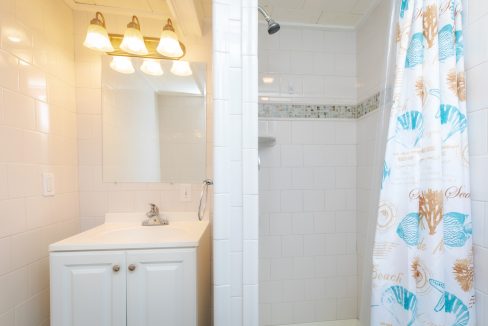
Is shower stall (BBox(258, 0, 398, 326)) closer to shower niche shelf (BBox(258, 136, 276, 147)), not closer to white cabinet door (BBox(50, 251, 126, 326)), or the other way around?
shower niche shelf (BBox(258, 136, 276, 147))

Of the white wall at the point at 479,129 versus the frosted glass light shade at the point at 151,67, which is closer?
the white wall at the point at 479,129

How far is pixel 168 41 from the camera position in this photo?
1.35 meters

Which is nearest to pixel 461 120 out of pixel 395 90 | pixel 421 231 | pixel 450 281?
pixel 395 90

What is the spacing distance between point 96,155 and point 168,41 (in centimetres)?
82

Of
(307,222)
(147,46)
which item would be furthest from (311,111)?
(147,46)

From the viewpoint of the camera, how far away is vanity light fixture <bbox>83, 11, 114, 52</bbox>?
1272 mm

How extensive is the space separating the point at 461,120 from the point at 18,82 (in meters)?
1.73

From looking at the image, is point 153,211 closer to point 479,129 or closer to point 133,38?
point 133,38

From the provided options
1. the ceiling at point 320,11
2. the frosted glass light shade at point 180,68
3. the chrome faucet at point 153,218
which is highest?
the ceiling at point 320,11

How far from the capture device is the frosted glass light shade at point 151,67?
1.43 m

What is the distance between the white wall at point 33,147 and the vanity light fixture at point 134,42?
194 millimetres

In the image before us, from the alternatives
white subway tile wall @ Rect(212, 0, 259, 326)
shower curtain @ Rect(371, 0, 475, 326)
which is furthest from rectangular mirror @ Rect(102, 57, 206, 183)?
shower curtain @ Rect(371, 0, 475, 326)

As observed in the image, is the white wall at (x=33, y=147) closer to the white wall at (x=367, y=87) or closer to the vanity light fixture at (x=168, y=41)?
the vanity light fixture at (x=168, y=41)

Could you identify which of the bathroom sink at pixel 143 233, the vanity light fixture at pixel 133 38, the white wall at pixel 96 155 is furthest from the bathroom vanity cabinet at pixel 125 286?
the vanity light fixture at pixel 133 38
